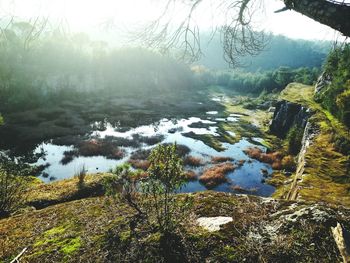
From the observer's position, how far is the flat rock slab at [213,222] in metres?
5.38

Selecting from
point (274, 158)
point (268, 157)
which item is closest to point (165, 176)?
point (274, 158)

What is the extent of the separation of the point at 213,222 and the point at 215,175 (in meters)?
26.8

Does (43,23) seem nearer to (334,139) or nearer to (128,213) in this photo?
(128,213)

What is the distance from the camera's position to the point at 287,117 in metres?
48.6

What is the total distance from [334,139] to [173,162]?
873 inches

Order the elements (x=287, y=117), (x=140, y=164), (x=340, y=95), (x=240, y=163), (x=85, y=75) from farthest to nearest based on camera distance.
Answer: (x=85, y=75), (x=287, y=117), (x=240, y=163), (x=140, y=164), (x=340, y=95)

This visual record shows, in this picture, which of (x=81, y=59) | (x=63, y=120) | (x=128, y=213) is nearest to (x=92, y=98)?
(x=81, y=59)

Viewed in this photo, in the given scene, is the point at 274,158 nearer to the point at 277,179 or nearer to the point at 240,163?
the point at 240,163

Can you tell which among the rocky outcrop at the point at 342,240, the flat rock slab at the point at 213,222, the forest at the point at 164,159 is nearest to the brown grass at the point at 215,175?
the forest at the point at 164,159

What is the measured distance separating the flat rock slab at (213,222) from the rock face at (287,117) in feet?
123

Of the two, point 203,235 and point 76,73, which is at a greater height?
point 203,235

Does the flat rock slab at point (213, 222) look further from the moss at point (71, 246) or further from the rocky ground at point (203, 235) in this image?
the moss at point (71, 246)

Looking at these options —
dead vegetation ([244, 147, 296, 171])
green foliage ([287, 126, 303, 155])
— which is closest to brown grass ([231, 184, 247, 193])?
dead vegetation ([244, 147, 296, 171])

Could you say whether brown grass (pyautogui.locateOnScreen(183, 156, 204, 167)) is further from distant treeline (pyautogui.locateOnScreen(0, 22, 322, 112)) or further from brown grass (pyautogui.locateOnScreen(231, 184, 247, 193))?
distant treeline (pyautogui.locateOnScreen(0, 22, 322, 112))
